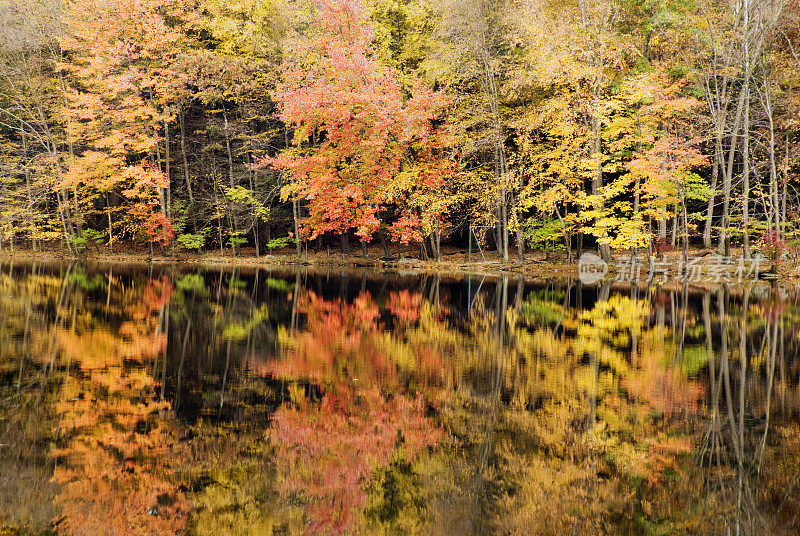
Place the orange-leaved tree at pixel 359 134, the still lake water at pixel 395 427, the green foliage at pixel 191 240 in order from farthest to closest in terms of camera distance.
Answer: the green foliage at pixel 191 240 < the orange-leaved tree at pixel 359 134 < the still lake water at pixel 395 427

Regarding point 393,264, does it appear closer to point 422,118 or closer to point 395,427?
point 422,118

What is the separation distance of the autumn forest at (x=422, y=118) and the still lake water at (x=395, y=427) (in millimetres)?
15151

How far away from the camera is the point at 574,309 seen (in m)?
15.2

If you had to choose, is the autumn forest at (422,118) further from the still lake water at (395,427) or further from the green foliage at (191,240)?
the still lake water at (395,427)

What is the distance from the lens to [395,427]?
5926 millimetres

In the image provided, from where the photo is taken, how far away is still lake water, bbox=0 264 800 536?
14.0 ft

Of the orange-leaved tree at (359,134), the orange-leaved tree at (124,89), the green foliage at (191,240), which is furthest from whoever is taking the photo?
the green foliage at (191,240)

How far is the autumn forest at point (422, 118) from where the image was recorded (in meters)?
25.1

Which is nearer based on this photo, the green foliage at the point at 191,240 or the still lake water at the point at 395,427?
the still lake water at the point at 395,427

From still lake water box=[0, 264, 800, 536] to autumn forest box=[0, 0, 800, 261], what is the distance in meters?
15.2

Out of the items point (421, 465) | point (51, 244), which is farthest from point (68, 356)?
point (51, 244)

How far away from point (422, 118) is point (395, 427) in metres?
22.3

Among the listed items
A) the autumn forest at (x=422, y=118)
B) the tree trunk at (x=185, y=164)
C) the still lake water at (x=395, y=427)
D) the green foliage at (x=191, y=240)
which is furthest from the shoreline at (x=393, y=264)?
the still lake water at (x=395, y=427)

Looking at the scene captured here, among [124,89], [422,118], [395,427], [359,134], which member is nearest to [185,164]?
[124,89]
